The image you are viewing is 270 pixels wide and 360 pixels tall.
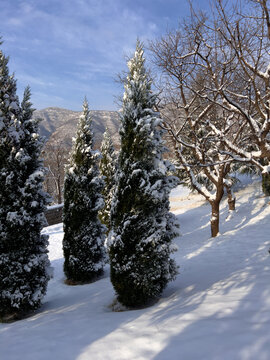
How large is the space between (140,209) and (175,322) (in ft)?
7.18

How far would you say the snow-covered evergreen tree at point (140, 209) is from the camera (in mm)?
4965

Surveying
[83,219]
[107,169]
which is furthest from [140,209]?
[107,169]

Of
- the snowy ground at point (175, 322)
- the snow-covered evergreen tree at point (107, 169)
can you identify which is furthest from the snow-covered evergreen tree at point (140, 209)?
the snow-covered evergreen tree at point (107, 169)

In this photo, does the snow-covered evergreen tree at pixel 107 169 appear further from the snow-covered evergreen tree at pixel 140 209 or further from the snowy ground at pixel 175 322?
the snow-covered evergreen tree at pixel 140 209

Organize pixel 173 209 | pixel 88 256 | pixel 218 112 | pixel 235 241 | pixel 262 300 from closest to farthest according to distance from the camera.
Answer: pixel 262 300 < pixel 88 256 < pixel 235 241 < pixel 218 112 < pixel 173 209

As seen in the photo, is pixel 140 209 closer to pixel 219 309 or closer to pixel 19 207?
pixel 219 309

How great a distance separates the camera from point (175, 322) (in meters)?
3.46

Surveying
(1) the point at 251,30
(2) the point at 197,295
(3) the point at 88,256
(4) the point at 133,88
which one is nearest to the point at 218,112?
(1) the point at 251,30

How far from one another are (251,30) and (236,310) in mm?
6525

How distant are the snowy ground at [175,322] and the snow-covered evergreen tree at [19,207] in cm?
70

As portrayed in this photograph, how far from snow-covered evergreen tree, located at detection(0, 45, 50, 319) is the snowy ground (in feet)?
2.29

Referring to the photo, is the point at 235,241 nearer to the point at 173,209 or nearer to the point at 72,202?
the point at 72,202

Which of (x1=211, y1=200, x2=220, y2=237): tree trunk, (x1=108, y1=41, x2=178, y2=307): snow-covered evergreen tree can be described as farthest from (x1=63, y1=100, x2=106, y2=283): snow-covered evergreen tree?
(x1=211, y1=200, x2=220, y2=237): tree trunk

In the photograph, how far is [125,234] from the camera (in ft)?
16.8
